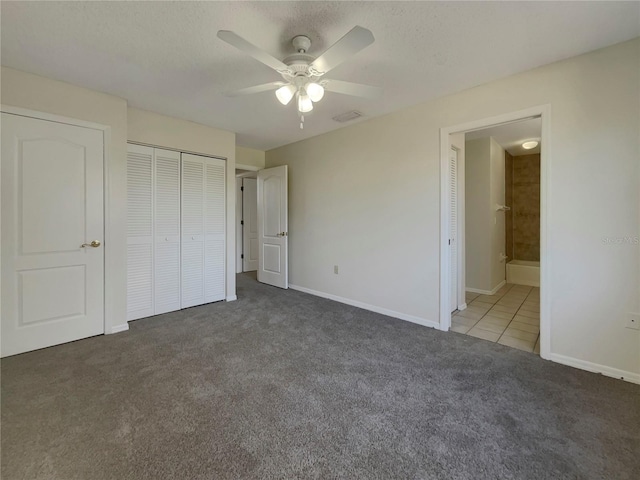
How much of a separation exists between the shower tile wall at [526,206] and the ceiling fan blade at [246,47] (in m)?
5.72

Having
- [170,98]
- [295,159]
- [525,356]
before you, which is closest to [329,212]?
[295,159]

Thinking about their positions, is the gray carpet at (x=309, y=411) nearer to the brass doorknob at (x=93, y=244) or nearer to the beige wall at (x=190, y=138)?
the brass doorknob at (x=93, y=244)

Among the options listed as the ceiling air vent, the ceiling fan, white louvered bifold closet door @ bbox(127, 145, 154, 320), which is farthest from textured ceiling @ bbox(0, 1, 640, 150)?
white louvered bifold closet door @ bbox(127, 145, 154, 320)

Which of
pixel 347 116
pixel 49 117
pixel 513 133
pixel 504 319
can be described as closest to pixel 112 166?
pixel 49 117

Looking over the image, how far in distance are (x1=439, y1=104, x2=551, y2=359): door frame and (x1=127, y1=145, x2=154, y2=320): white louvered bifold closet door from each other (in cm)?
333

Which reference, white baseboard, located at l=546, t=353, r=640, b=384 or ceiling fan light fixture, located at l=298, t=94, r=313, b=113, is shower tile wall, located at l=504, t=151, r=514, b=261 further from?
ceiling fan light fixture, located at l=298, t=94, r=313, b=113

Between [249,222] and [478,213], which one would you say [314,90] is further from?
[249,222]

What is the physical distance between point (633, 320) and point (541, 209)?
3.22 feet

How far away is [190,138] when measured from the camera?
142 inches

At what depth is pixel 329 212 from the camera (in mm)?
4125

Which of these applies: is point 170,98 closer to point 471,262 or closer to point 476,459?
point 476,459

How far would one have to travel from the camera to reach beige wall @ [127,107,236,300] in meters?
3.20

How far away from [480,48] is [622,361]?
8.26 ft

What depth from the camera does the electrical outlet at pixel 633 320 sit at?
1.99 metres
